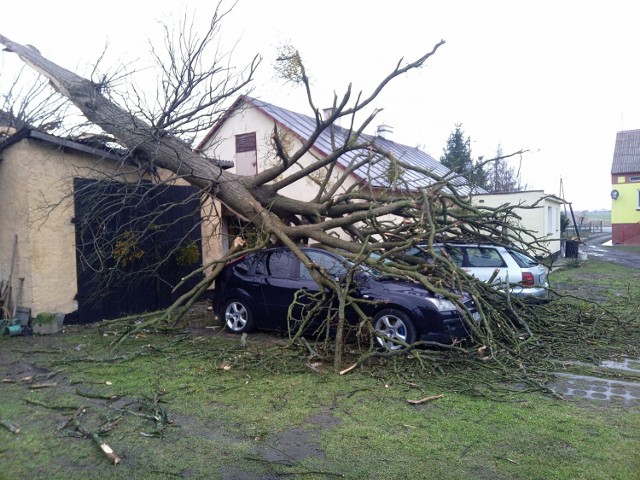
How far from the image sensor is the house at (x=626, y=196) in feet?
108

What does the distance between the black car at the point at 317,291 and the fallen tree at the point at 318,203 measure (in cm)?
21

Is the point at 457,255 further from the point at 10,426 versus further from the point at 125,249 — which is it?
the point at 10,426

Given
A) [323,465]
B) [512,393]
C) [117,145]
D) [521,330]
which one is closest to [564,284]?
[521,330]

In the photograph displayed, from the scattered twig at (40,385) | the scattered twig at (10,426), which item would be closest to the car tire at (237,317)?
the scattered twig at (40,385)

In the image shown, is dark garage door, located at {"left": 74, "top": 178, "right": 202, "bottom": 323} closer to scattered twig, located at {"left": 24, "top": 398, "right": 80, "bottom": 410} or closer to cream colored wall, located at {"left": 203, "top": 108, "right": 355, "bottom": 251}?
scattered twig, located at {"left": 24, "top": 398, "right": 80, "bottom": 410}

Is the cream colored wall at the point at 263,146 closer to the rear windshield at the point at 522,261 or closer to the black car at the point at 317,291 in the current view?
the rear windshield at the point at 522,261

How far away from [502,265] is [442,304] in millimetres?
3444

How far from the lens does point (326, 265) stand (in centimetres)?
851

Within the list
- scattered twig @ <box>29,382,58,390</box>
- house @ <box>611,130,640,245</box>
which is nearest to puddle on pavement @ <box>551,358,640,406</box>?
scattered twig @ <box>29,382,58,390</box>

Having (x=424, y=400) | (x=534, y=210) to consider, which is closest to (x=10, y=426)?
(x=424, y=400)

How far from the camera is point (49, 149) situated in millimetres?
9430

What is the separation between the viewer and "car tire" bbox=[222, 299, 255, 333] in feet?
29.2

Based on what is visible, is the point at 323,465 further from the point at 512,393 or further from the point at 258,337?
the point at 258,337

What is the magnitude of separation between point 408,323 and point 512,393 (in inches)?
70.4
